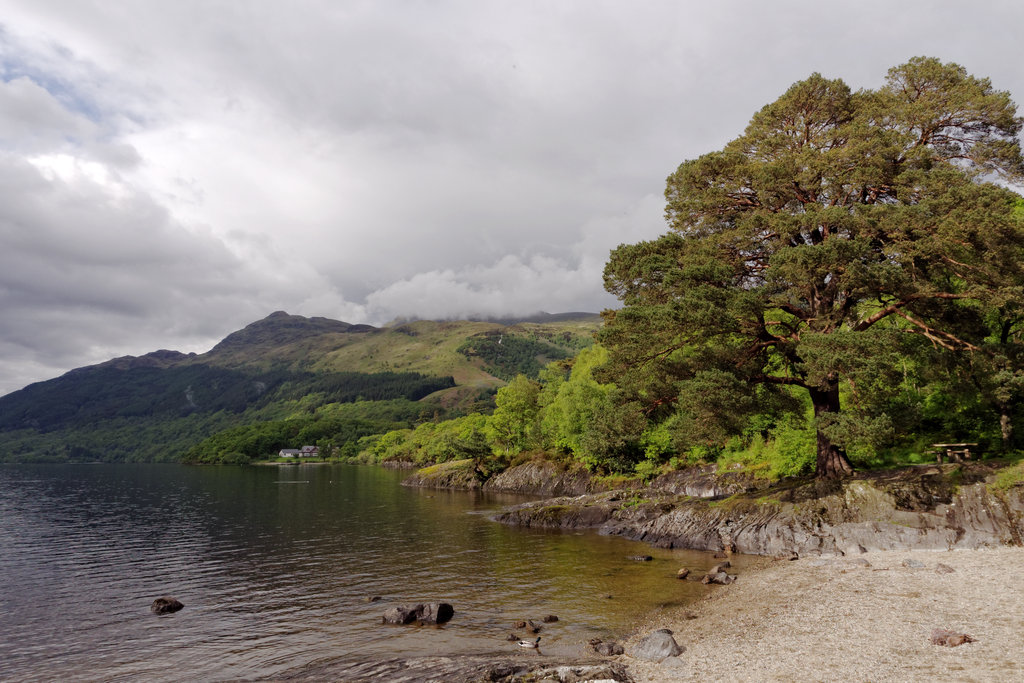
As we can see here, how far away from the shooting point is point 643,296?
116 ft

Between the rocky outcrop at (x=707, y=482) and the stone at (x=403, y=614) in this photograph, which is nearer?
the stone at (x=403, y=614)

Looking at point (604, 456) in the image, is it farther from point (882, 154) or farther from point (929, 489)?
point (882, 154)

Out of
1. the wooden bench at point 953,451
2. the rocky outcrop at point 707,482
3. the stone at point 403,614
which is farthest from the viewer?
the rocky outcrop at point 707,482

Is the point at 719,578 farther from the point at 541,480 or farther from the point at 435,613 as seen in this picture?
the point at 541,480

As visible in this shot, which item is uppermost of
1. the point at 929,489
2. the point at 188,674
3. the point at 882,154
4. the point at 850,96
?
the point at 850,96

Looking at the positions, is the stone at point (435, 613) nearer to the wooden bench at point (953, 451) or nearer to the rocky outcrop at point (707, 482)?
the rocky outcrop at point (707, 482)

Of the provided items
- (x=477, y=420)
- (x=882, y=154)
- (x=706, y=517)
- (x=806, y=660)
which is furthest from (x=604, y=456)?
(x=477, y=420)

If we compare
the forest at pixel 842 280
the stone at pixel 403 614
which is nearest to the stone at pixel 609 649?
the stone at pixel 403 614

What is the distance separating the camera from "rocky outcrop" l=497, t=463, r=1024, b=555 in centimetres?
2678

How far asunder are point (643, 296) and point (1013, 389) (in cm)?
2070

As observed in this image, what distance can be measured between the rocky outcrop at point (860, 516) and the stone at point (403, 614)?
774 inches

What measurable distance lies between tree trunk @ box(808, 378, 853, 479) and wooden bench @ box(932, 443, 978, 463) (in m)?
4.96

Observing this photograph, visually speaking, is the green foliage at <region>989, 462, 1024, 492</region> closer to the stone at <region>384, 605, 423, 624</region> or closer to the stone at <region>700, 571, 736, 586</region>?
the stone at <region>700, 571, 736, 586</region>

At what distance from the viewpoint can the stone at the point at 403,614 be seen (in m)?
22.7
